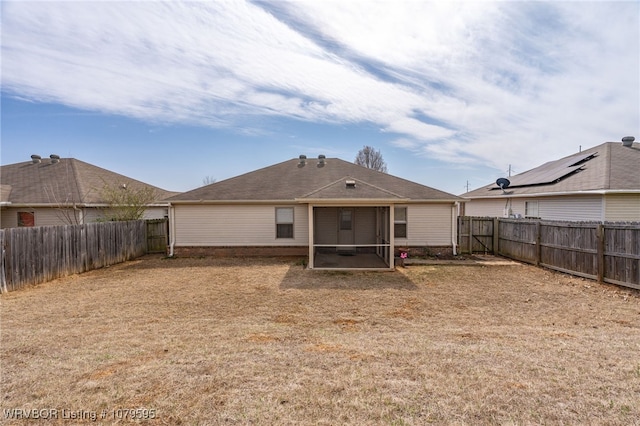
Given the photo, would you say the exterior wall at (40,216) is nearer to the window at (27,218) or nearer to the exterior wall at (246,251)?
the window at (27,218)

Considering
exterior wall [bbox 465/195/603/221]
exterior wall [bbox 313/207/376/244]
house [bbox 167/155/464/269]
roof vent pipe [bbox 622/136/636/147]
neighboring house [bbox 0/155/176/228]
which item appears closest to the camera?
exterior wall [bbox 465/195/603/221]

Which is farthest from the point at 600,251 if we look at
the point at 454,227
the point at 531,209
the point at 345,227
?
the point at 345,227

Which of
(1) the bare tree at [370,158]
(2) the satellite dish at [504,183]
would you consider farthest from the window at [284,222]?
(1) the bare tree at [370,158]

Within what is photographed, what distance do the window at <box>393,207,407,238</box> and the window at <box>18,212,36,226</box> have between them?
17495 mm

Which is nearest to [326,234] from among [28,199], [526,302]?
[526,302]

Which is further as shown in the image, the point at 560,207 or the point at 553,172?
the point at 553,172

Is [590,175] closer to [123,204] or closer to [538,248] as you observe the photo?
[538,248]

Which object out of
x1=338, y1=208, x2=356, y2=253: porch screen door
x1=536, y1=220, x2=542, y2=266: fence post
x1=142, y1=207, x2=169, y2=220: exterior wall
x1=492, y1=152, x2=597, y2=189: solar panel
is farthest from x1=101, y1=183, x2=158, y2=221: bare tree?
x1=492, y1=152, x2=597, y2=189: solar panel

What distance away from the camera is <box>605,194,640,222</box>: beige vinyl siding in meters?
12.2

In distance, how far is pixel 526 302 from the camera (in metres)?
7.44

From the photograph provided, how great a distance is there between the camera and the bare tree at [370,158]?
4531cm

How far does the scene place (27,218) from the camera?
15.9 m

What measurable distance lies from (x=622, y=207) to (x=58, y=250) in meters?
19.8

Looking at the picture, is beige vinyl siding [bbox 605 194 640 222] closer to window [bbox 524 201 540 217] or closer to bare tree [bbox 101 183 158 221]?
window [bbox 524 201 540 217]
